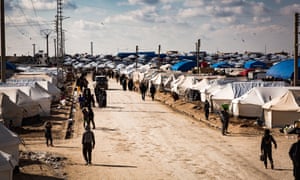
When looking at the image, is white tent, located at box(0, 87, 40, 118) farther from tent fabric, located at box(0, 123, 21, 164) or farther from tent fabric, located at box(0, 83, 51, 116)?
tent fabric, located at box(0, 123, 21, 164)

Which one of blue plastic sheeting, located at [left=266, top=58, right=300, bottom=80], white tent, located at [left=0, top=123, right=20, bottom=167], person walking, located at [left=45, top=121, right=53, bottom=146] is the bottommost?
person walking, located at [left=45, top=121, right=53, bottom=146]

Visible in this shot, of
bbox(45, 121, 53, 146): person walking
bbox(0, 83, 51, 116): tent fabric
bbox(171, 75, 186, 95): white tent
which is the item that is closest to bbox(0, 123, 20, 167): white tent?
bbox(45, 121, 53, 146): person walking

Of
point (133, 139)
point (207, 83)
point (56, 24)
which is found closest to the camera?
point (133, 139)

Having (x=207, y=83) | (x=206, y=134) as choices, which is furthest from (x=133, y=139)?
(x=207, y=83)

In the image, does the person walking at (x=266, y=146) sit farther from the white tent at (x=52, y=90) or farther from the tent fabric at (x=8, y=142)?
the white tent at (x=52, y=90)

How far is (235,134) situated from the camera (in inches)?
880

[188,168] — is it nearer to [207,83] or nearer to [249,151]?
[249,151]

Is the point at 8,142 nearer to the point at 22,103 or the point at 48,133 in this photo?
the point at 48,133

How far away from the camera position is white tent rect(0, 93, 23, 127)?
2284cm

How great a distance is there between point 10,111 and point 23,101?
2.65 m

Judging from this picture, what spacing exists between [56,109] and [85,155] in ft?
57.3

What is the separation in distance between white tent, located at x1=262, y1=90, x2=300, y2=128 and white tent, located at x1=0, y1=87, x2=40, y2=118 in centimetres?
1270

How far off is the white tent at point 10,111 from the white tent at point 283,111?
1249 centimetres

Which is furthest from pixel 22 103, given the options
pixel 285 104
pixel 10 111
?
pixel 285 104
